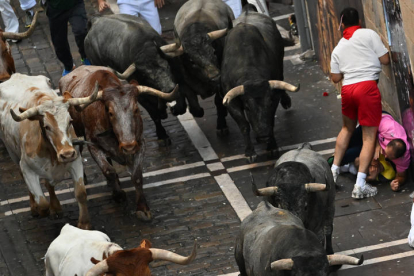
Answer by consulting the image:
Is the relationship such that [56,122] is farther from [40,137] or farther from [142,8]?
[142,8]

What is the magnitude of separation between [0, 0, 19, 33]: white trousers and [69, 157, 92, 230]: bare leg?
8.49 meters

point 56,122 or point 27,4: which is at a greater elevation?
point 56,122

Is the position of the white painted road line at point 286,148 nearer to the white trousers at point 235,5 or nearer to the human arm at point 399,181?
the human arm at point 399,181

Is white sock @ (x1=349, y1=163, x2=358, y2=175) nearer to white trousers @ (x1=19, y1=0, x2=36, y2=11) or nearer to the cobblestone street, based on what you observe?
the cobblestone street

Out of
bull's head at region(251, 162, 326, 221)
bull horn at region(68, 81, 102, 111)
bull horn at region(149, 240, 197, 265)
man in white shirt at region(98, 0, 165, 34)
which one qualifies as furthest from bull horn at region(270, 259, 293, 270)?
man in white shirt at region(98, 0, 165, 34)

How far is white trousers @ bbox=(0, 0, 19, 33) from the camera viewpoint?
63.7ft

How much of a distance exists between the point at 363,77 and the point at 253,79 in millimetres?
1989

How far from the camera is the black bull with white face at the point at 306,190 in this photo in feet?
31.7

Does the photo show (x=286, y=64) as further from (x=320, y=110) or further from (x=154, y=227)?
(x=154, y=227)

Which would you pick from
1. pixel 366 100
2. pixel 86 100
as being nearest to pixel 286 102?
pixel 366 100

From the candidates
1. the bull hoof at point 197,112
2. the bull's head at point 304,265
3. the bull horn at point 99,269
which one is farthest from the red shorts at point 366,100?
the bull horn at point 99,269

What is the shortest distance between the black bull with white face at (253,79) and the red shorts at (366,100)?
3.49ft

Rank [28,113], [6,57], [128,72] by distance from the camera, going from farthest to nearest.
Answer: [6,57] < [128,72] < [28,113]

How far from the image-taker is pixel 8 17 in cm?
1959
